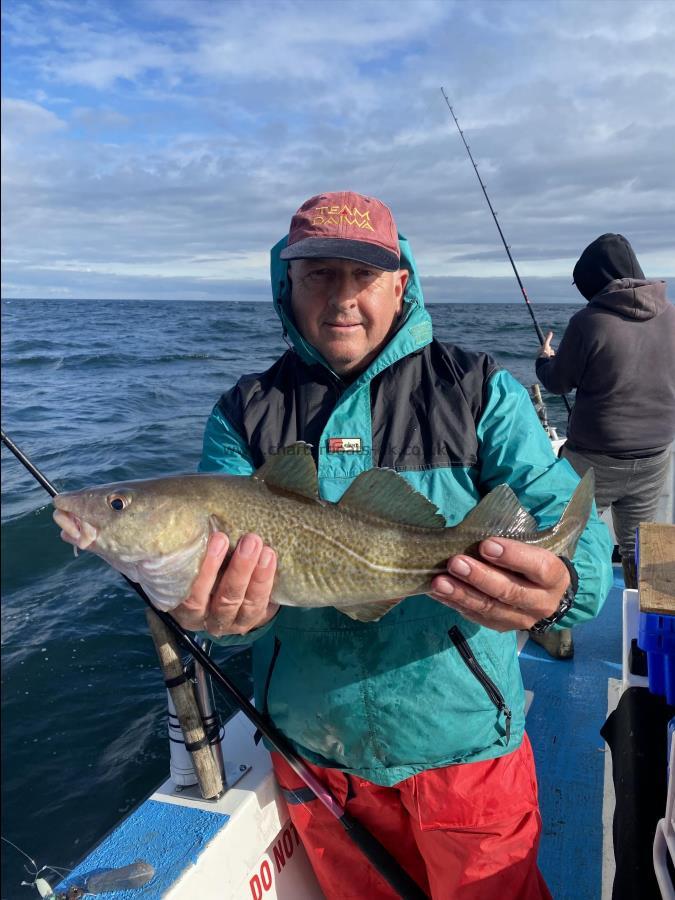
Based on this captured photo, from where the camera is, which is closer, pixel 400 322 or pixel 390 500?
pixel 390 500

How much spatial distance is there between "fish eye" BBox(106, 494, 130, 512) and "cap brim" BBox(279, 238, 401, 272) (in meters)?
1.08

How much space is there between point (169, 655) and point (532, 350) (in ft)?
101

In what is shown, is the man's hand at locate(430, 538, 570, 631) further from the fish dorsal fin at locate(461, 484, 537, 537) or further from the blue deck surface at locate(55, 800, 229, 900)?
the blue deck surface at locate(55, 800, 229, 900)


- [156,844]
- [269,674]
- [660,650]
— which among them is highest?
[660,650]

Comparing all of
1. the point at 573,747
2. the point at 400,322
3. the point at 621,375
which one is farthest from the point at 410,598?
the point at 621,375

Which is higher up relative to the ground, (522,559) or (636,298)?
(636,298)

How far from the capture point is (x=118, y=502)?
2.23 meters

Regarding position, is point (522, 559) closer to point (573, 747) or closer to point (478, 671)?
point (478, 671)

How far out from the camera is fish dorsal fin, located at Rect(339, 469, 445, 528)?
2.22 metres

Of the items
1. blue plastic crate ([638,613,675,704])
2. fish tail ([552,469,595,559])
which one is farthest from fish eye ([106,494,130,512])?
blue plastic crate ([638,613,675,704])

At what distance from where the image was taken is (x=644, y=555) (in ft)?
8.37

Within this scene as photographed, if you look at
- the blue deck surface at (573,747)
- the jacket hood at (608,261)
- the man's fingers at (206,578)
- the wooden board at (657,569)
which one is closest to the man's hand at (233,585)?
the man's fingers at (206,578)

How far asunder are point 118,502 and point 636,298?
186 inches

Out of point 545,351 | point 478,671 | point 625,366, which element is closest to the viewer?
point 478,671
